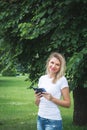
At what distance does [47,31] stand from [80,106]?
410 cm

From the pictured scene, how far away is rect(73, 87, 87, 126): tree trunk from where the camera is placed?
504 inches

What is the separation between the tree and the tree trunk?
203cm

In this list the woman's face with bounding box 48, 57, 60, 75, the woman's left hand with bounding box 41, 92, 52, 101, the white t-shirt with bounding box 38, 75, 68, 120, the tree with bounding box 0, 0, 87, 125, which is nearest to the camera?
the woman's left hand with bounding box 41, 92, 52, 101

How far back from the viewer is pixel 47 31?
374 inches

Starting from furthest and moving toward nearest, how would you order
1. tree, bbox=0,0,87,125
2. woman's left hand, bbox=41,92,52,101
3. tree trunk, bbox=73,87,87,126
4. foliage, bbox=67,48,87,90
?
tree trunk, bbox=73,87,87,126 → tree, bbox=0,0,87,125 → foliage, bbox=67,48,87,90 → woman's left hand, bbox=41,92,52,101

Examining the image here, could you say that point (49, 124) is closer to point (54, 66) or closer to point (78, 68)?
point (54, 66)

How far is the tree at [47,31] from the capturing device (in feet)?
29.7

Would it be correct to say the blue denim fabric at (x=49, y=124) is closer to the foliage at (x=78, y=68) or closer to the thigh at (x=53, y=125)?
the thigh at (x=53, y=125)

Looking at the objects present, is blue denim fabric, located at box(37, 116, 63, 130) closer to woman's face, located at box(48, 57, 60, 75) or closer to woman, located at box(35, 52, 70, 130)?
woman, located at box(35, 52, 70, 130)

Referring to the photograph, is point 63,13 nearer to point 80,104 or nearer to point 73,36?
point 73,36

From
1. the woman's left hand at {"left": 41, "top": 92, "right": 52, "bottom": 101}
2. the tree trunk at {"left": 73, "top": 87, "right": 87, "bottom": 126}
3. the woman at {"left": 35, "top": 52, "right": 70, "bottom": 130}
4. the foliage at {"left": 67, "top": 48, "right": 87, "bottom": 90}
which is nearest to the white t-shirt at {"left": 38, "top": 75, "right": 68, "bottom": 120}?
the woman at {"left": 35, "top": 52, "right": 70, "bottom": 130}

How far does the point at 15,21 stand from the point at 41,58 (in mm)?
1020

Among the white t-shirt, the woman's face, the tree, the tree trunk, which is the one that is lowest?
the tree trunk

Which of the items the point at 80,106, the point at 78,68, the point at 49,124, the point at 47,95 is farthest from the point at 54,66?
the point at 80,106
